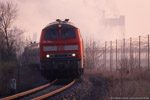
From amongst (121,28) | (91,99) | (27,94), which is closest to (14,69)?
(27,94)

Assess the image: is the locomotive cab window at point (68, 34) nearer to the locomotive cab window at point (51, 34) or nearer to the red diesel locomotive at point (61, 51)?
the red diesel locomotive at point (61, 51)

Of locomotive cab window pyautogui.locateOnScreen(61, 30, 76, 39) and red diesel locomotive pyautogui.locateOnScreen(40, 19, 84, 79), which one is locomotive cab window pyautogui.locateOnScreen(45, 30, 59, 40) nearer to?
red diesel locomotive pyautogui.locateOnScreen(40, 19, 84, 79)

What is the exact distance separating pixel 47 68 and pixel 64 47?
159 cm

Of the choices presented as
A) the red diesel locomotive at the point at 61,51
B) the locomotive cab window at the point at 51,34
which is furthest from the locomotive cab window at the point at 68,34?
the locomotive cab window at the point at 51,34

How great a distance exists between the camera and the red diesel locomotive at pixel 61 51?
1357 cm

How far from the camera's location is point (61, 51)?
45.0ft

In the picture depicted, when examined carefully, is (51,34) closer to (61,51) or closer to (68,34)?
(68,34)

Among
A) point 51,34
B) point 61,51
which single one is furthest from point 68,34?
point 61,51

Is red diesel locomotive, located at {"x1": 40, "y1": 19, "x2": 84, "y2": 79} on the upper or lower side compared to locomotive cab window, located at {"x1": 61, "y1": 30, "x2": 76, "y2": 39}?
lower

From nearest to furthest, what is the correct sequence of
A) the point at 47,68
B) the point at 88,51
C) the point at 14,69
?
the point at 47,68
the point at 14,69
the point at 88,51

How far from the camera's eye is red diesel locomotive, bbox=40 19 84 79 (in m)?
13.6

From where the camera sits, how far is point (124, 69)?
2034cm

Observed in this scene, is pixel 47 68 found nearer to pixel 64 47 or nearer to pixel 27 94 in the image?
pixel 64 47

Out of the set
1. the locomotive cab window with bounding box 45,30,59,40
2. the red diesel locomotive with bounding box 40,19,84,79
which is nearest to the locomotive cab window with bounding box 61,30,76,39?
the red diesel locomotive with bounding box 40,19,84,79
